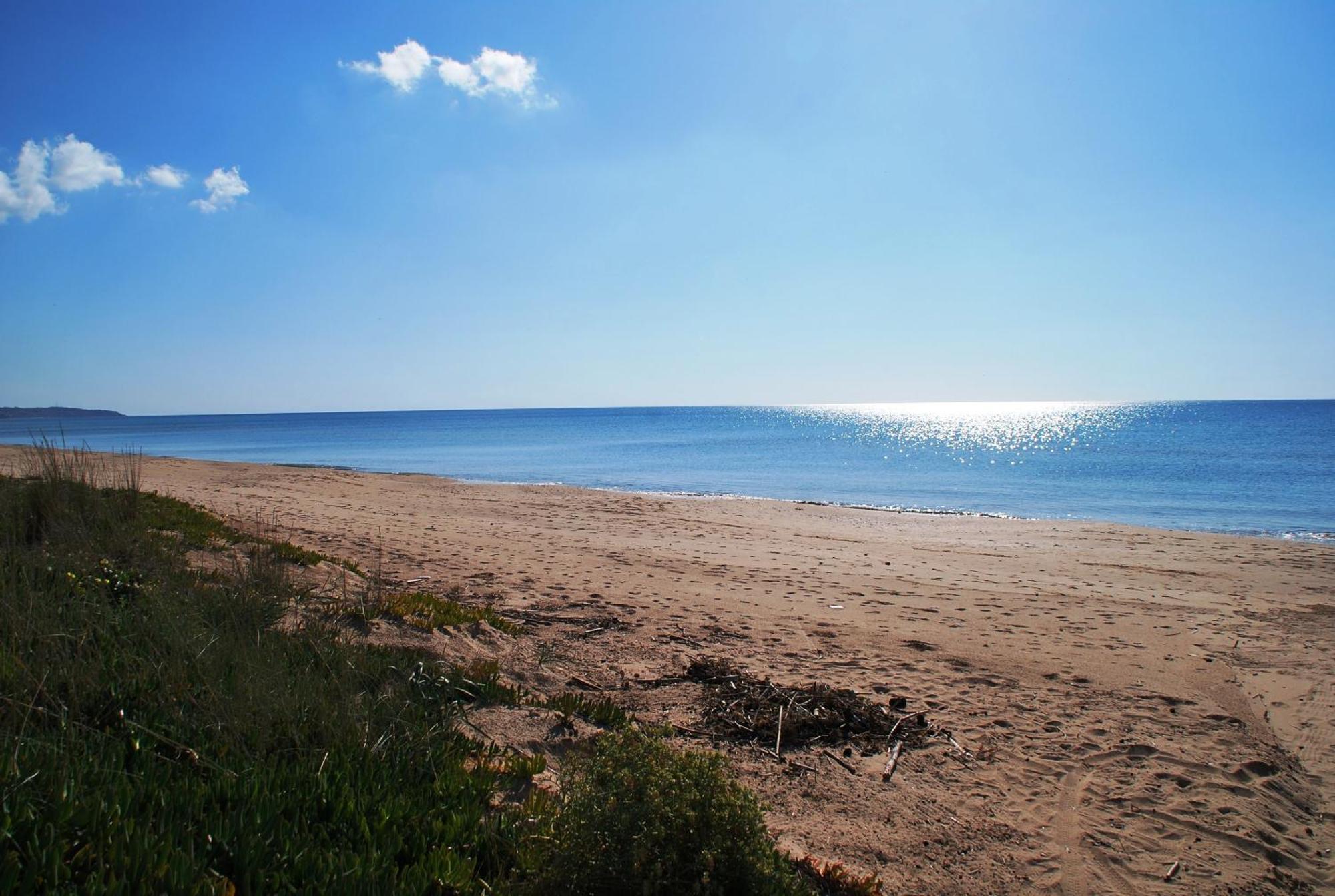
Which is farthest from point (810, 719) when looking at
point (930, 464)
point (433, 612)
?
point (930, 464)

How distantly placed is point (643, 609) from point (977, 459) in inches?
1739

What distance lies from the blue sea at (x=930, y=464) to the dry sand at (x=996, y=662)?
22.0ft

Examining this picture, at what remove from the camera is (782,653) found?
287 inches

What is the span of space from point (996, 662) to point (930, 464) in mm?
37023

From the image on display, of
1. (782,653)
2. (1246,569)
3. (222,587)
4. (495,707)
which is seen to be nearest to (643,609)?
(782,653)

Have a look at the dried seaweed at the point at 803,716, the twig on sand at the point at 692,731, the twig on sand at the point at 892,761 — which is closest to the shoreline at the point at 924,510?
the twig on sand at the point at 692,731

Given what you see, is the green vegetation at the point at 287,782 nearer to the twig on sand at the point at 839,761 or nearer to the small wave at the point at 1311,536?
the twig on sand at the point at 839,761

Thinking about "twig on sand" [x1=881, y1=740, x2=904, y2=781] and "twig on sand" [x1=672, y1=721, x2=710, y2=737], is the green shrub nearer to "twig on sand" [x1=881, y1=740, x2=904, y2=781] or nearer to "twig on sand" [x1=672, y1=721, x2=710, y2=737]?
"twig on sand" [x1=881, y1=740, x2=904, y2=781]

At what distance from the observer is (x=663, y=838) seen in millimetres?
2627

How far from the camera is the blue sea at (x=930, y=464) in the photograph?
23375mm

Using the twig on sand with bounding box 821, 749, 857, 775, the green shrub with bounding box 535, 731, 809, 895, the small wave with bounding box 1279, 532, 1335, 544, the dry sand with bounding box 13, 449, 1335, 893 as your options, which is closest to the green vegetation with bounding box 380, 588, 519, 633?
the dry sand with bounding box 13, 449, 1335, 893

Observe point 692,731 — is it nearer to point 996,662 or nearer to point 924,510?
point 996,662

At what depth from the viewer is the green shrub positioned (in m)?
2.59

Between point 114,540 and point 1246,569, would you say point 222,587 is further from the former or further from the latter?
point 1246,569
